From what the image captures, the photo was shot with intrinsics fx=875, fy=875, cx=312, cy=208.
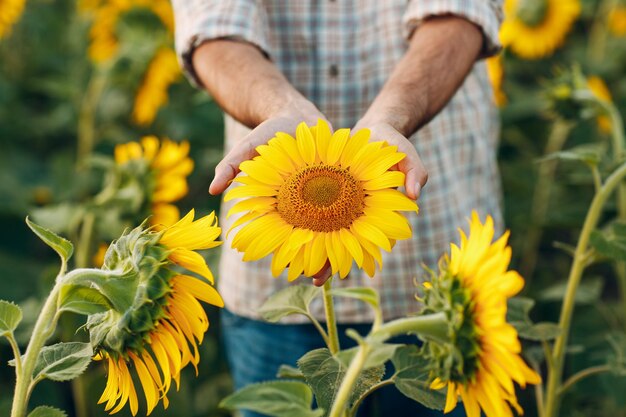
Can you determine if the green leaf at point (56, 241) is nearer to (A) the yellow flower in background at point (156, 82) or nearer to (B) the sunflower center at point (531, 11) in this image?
(A) the yellow flower in background at point (156, 82)

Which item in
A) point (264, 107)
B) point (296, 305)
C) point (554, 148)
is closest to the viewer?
point (296, 305)

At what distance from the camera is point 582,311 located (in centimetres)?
166

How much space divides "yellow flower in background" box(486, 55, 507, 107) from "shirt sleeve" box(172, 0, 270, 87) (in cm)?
93

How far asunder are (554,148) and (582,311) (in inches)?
16.4

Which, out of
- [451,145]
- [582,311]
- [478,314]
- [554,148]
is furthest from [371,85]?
[554,148]

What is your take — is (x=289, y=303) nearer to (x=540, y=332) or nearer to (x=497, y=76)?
(x=540, y=332)

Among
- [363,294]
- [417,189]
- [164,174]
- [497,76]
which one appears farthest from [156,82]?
[363,294]

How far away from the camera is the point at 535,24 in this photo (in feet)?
6.97

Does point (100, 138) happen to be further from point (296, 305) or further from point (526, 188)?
point (296, 305)

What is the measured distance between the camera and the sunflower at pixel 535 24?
211cm

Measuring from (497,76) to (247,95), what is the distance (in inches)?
45.4

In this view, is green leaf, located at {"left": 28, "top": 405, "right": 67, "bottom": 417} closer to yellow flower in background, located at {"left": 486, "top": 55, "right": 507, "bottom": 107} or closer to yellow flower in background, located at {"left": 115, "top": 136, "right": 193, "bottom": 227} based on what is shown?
yellow flower in background, located at {"left": 115, "top": 136, "right": 193, "bottom": 227}

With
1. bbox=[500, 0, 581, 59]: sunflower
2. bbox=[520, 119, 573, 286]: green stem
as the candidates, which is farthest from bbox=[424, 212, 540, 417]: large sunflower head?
bbox=[500, 0, 581, 59]: sunflower

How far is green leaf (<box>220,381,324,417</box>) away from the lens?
21.6 inches
